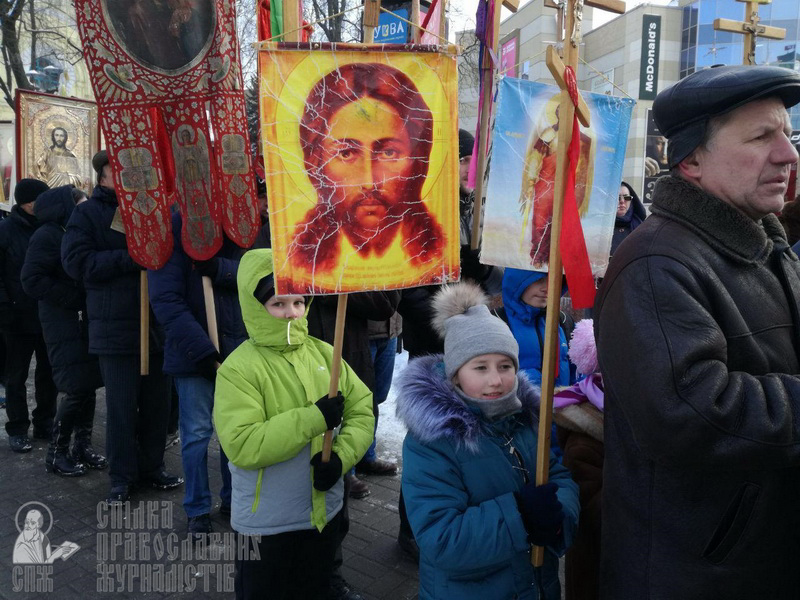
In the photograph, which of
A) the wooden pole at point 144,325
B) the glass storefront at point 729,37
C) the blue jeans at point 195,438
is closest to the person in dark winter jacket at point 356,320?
the blue jeans at point 195,438

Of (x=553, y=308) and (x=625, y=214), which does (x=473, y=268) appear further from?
(x=625, y=214)

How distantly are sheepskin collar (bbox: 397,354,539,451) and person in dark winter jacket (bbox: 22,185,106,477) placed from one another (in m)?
3.39

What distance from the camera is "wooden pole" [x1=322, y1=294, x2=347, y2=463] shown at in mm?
2178

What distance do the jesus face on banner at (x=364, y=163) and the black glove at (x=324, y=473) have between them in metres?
0.81

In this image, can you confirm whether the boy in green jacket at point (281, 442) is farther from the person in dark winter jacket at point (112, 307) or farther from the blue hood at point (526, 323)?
the person in dark winter jacket at point (112, 307)

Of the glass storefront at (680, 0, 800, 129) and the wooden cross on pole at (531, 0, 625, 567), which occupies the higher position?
the glass storefront at (680, 0, 800, 129)

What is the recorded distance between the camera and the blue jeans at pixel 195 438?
3613 mm

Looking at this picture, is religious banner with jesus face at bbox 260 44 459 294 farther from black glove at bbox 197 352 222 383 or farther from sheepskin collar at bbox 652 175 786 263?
black glove at bbox 197 352 222 383

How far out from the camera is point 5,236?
17.2 feet

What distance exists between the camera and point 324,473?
240 centimetres

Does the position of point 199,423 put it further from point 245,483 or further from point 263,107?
point 263,107

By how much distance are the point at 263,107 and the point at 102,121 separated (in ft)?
6.02

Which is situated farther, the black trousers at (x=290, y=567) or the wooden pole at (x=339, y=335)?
the black trousers at (x=290, y=567)
